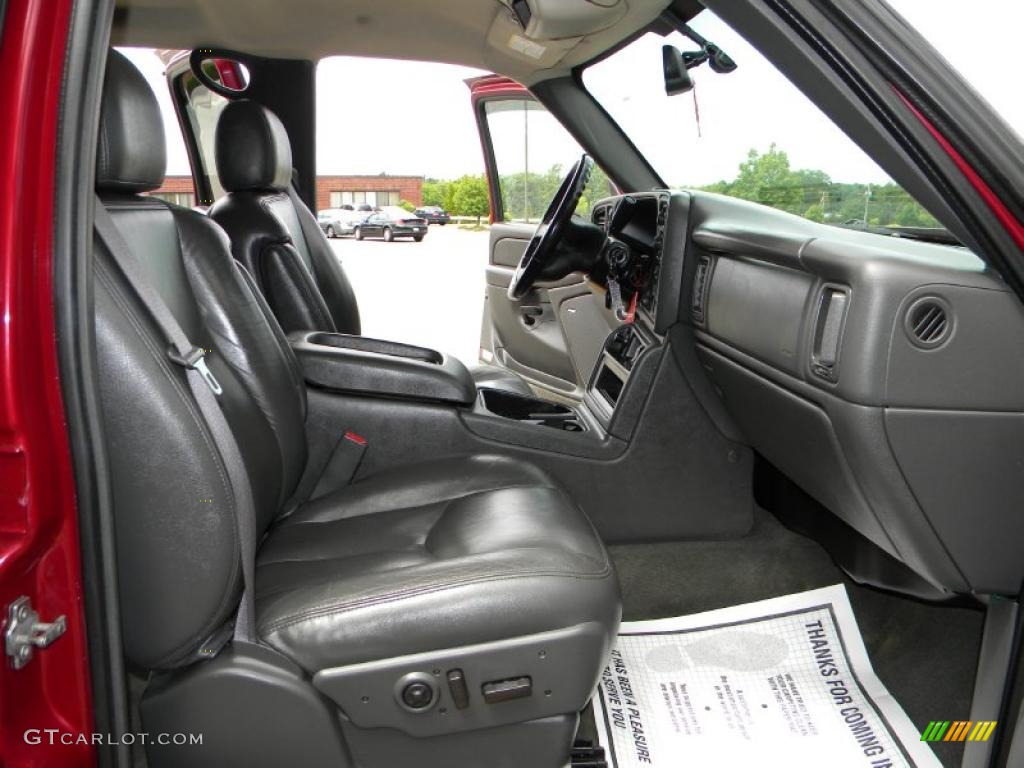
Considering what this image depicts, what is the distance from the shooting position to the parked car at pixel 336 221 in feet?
9.69

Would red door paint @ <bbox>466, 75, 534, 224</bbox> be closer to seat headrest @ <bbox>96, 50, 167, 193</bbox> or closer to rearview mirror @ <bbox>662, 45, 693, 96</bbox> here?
rearview mirror @ <bbox>662, 45, 693, 96</bbox>

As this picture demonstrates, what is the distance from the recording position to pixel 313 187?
2.83 meters

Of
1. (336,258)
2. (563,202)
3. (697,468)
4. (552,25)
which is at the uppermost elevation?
→ (552,25)

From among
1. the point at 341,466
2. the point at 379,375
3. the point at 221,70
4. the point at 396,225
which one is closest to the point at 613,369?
the point at 379,375

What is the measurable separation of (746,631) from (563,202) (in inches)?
38.0

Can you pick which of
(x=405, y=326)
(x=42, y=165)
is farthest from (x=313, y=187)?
(x=42, y=165)

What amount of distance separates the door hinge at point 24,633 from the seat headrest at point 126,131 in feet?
1.74

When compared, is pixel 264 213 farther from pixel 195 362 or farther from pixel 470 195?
pixel 470 195

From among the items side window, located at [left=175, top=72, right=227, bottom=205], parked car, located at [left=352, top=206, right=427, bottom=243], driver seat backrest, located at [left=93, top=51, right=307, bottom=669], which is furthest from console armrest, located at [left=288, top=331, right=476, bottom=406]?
parked car, located at [left=352, top=206, right=427, bottom=243]

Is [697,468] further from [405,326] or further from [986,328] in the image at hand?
[405,326]

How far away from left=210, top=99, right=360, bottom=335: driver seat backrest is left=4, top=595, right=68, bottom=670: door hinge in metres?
1.29

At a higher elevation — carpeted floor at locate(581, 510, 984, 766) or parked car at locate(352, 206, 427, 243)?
parked car at locate(352, 206, 427, 243)

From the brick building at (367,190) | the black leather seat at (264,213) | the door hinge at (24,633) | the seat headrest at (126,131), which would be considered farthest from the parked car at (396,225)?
the door hinge at (24,633)

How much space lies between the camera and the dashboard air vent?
1000 millimetres
